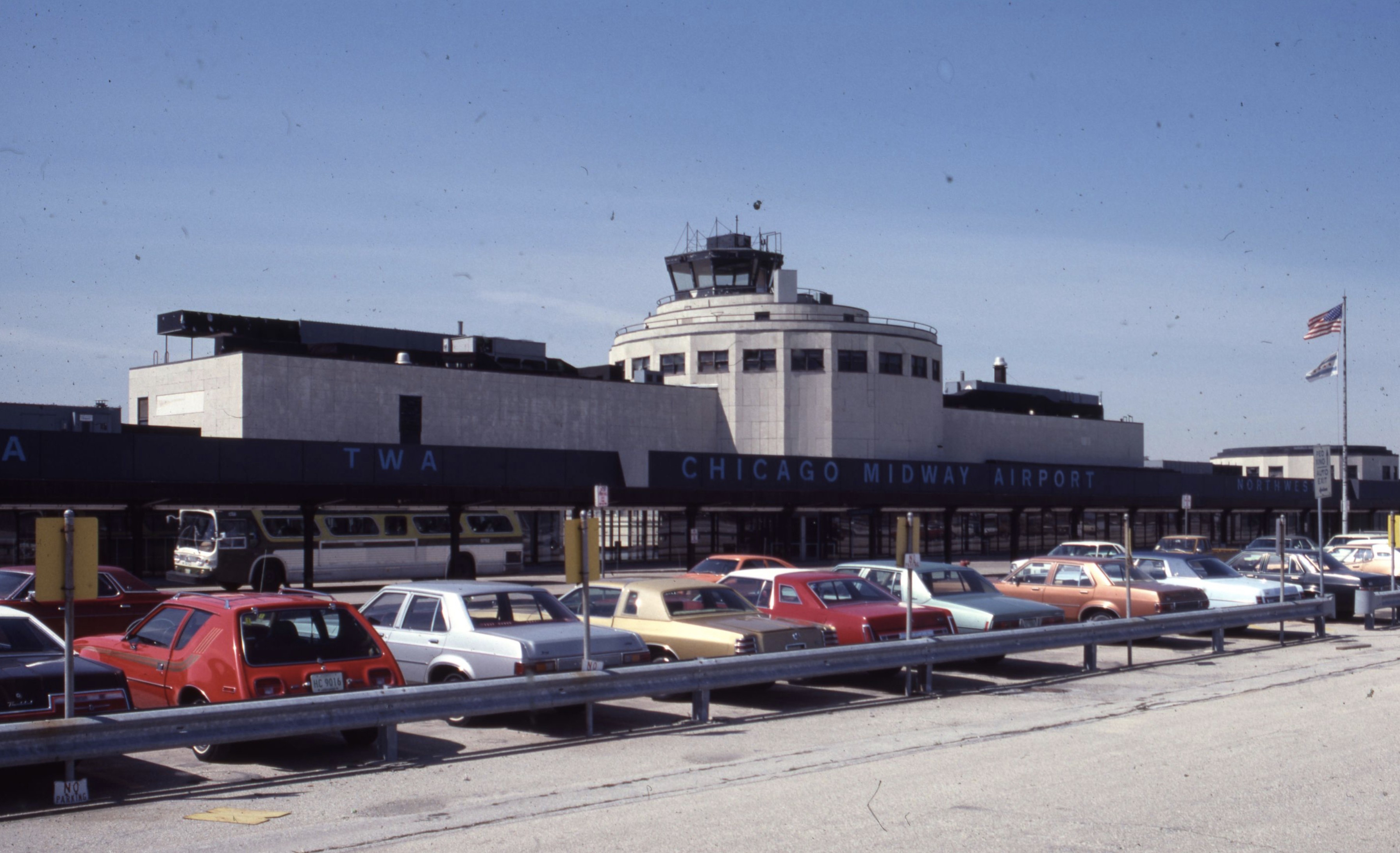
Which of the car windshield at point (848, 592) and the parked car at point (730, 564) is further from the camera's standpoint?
the parked car at point (730, 564)

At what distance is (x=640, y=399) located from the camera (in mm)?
57250

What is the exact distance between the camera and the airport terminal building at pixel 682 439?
3134cm

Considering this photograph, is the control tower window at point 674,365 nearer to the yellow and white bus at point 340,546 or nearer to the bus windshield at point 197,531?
the yellow and white bus at point 340,546

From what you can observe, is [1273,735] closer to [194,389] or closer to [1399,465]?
[194,389]

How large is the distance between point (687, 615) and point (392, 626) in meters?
3.52

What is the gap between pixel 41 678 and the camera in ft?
33.0

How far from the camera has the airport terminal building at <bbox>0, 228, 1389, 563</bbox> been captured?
31.3 m

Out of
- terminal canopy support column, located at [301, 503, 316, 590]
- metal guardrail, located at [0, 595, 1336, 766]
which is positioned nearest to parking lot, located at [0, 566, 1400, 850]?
metal guardrail, located at [0, 595, 1336, 766]

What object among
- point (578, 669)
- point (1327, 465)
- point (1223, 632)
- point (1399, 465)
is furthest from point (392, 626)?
point (1399, 465)

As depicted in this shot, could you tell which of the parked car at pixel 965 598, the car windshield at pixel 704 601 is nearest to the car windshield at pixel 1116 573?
the parked car at pixel 965 598

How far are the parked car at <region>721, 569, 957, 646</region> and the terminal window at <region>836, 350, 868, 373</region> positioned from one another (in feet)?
136

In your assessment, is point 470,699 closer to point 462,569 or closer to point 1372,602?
point 1372,602

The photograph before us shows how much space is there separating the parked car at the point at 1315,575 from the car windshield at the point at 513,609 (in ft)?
57.5

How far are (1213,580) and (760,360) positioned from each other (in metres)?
36.7
